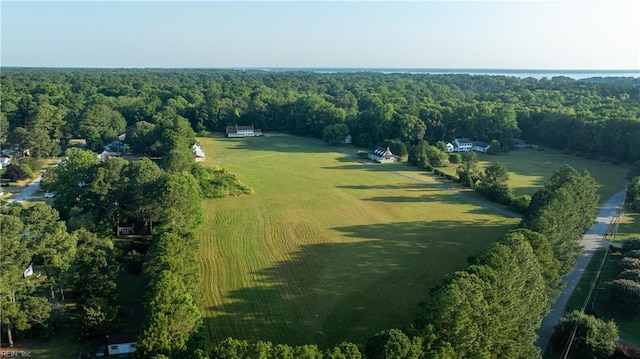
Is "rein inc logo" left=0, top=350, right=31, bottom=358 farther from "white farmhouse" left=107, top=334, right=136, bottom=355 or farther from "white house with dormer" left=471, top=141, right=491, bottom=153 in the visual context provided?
"white house with dormer" left=471, top=141, right=491, bottom=153

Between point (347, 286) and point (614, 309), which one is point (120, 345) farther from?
point (614, 309)

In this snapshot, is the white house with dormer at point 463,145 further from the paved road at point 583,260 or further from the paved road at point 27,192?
the paved road at point 27,192

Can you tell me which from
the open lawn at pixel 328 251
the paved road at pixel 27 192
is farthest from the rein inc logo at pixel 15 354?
the paved road at pixel 27 192

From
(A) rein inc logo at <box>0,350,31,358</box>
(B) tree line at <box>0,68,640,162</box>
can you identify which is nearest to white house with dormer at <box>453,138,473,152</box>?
(B) tree line at <box>0,68,640,162</box>

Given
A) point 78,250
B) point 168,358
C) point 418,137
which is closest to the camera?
point 168,358

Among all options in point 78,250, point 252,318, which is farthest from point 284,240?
point 78,250

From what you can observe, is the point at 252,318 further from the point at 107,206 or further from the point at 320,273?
the point at 107,206
